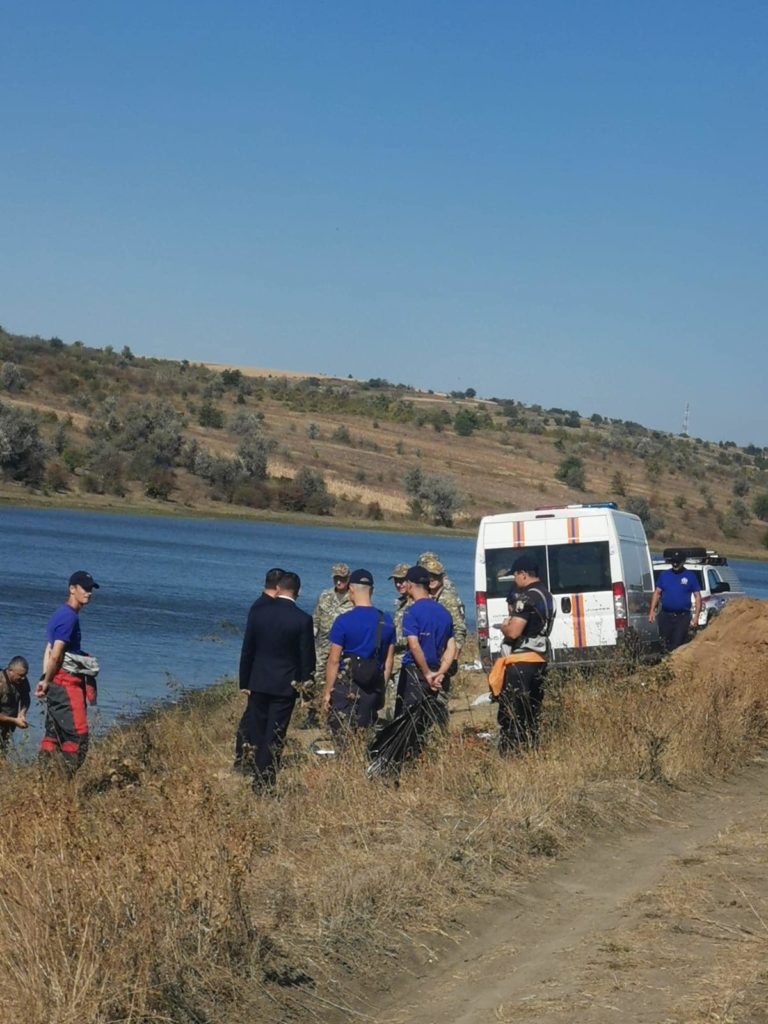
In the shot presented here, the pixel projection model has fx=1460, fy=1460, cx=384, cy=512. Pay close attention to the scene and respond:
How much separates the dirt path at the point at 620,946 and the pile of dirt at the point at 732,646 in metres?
5.47

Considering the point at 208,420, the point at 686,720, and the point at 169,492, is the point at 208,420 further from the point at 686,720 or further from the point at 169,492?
the point at 686,720

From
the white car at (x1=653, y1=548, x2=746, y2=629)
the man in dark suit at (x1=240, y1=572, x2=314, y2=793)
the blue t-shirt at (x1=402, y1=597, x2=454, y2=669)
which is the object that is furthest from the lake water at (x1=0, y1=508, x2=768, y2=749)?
the white car at (x1=653, y1=548, x2=746, y2=629)

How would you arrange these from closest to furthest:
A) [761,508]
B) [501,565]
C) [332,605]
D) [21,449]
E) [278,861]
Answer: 1. [278,861]
2. [332,605]
3. [501,565]
4. [21,449]
5. [761,508]

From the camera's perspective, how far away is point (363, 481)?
81.1 meters

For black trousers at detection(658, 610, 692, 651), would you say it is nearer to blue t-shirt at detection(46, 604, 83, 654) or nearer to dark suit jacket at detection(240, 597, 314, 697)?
dark suit jacket at detection(240, 597, 314, 697)

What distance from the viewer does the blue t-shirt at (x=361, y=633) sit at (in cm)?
1058

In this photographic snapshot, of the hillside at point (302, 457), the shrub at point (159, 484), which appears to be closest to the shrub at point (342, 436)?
the hillside at point (302, 457)

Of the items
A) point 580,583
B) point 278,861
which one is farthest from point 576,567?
point 278,861

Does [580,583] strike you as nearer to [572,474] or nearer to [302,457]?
[302,457]

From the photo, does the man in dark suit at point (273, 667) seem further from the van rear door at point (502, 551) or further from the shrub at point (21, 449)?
the shrub at point (21, 449)

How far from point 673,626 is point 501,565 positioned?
4.30 metres

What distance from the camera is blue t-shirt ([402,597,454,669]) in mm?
10336

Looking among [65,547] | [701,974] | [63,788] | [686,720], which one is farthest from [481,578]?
[65,547]

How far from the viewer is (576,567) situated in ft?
56.2
